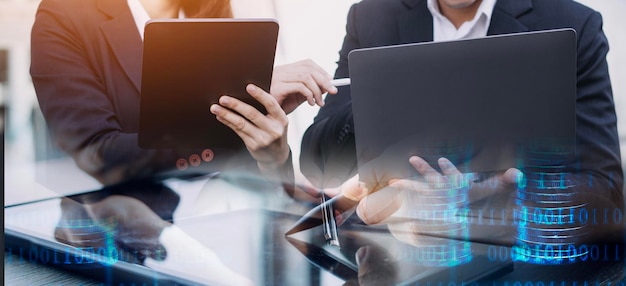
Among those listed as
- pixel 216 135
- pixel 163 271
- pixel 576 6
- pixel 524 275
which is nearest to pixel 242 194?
pixel 216 135

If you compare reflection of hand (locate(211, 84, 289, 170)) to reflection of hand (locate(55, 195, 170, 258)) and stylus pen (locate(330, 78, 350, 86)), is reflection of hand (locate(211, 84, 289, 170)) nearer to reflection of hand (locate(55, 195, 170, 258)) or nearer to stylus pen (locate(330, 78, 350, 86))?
stylus pen (locate(330, 78, 350, 86))

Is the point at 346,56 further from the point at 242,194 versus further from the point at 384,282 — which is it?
the point at 384,282

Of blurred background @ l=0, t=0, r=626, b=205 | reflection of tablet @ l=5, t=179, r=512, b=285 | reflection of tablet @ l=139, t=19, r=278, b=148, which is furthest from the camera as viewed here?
blurred background @ l=0, t=0, r=626, b=205

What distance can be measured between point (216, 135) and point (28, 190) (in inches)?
14.1

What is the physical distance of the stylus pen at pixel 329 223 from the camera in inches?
35.3

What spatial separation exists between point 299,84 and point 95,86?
34 centimetres

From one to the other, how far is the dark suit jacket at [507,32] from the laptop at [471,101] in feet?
0.11

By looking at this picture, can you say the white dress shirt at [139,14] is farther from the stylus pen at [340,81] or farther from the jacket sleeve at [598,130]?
the jacket sleeve at [598,130]

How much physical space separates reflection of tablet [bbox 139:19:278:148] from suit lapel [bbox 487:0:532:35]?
0.35 metres

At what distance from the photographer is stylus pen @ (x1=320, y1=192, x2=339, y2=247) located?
→ 90 centimetres

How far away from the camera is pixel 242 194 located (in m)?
1.08

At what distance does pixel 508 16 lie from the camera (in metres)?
1.00

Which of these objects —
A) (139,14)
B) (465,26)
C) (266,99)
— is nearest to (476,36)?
(465,26)

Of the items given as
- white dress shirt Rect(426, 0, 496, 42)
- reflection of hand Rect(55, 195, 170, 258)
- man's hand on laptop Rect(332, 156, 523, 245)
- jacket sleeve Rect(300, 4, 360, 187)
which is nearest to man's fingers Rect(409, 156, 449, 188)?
man's hand on laptop Rect(332, 156, 523, 245)
